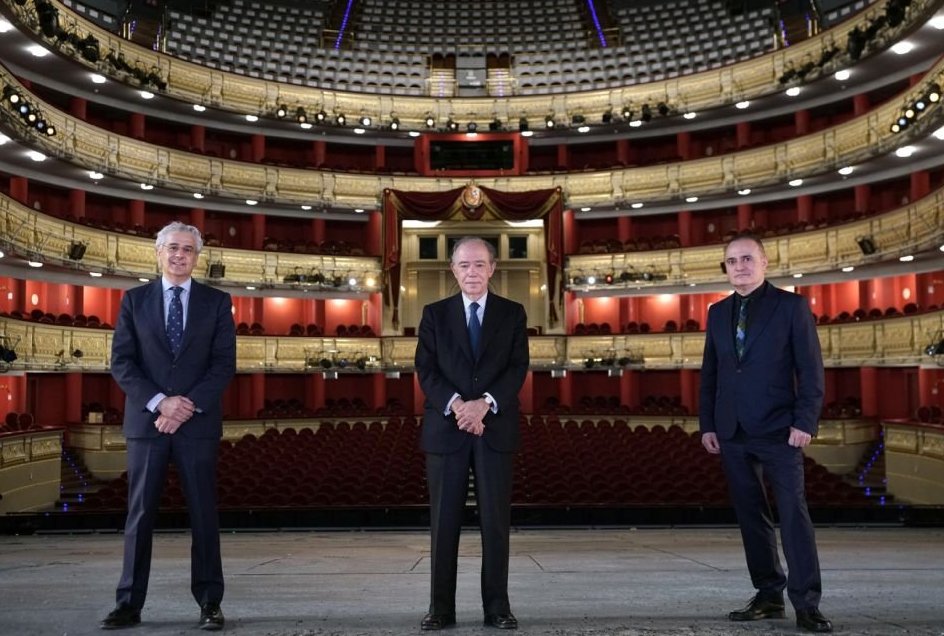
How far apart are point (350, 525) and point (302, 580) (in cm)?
684

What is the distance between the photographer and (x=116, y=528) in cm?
1086

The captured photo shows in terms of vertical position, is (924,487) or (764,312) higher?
(764,312)

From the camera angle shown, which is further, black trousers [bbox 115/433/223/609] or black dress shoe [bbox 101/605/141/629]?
black trousers [bbox 115/433/223/609]

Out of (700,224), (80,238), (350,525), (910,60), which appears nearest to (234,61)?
(80,238)

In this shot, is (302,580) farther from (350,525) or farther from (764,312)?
(350,525)

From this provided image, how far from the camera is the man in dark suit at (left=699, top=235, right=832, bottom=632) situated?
3.91m

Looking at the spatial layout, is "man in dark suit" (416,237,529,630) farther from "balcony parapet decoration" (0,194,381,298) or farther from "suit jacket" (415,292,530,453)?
"balcony parapet decoration" (0,194,381,298)

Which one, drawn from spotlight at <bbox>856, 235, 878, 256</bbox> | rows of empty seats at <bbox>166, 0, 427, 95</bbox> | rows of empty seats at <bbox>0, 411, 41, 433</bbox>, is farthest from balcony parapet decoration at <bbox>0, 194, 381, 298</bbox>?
spotlight at <bbox>856, 235, 878, 256</bbox>

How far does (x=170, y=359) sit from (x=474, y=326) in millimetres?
1401

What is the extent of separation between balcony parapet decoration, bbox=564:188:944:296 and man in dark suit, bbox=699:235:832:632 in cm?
1518

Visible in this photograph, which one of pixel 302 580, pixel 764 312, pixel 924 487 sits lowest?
pixel 924 487

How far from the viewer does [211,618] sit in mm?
3469

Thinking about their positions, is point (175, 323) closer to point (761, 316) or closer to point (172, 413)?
point (172, 413)

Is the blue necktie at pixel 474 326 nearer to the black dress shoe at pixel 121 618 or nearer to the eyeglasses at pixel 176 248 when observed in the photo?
the eyeglasses at pixel 176 248
